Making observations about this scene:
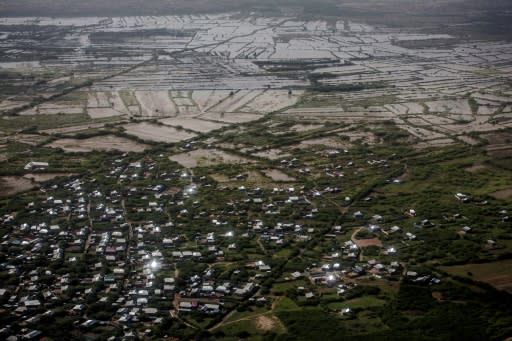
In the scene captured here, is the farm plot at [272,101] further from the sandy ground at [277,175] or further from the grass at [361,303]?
the grass at [361,303]

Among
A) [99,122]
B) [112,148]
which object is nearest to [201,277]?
[112,148]

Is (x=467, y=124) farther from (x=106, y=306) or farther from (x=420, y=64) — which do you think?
(x=106, y=306)

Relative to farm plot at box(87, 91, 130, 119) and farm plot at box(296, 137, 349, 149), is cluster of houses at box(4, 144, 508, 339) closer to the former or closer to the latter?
farm plot at box(296, 137, 349, 149)

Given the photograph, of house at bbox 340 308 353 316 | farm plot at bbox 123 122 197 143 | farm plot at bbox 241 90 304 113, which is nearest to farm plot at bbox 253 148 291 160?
farm plot at bbox 123 122 197 143

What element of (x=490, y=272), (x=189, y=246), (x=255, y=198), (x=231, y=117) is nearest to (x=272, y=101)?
(x=231, y=117)

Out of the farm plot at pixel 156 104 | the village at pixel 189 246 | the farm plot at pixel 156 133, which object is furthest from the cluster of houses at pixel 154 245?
the farm plot at pixel 156 104

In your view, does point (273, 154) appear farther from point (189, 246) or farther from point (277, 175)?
point (189, 246)
